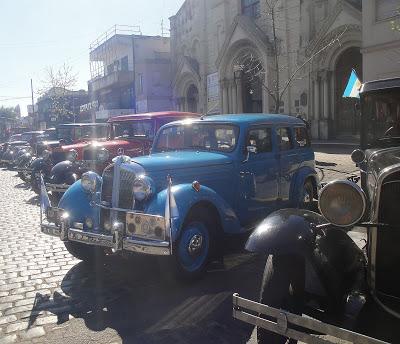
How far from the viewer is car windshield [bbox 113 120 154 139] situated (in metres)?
10.1

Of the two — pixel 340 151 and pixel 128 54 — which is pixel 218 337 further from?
pixel 128 54

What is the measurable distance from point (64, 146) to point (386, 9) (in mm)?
12005

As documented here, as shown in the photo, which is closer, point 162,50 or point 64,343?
point 64,343

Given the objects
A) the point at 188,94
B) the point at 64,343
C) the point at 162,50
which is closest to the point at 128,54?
the point at 162,50

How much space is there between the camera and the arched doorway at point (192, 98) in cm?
3097

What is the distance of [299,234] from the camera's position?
10.3ft

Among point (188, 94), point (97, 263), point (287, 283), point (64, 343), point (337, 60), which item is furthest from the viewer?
point (188, 94)

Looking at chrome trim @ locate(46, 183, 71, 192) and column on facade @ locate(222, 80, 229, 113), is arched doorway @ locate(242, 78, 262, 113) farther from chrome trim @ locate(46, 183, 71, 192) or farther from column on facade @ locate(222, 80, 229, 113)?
chrome trim @ locate(46, 183, 71, 192)

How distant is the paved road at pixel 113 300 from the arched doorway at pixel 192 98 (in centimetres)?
2538

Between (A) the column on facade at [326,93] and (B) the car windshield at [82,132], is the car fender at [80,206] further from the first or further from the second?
(A) the column on facade at [326,93]

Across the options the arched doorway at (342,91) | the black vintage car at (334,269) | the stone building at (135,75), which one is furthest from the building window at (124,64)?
the black vintage car at (334,269)

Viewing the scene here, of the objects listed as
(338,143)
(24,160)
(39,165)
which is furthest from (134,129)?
(338,143)

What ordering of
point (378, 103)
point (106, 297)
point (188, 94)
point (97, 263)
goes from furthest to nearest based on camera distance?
point (188, 94)
point (97, 263)
point (378, 103)
point (106, 297)

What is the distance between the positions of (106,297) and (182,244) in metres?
0.97
